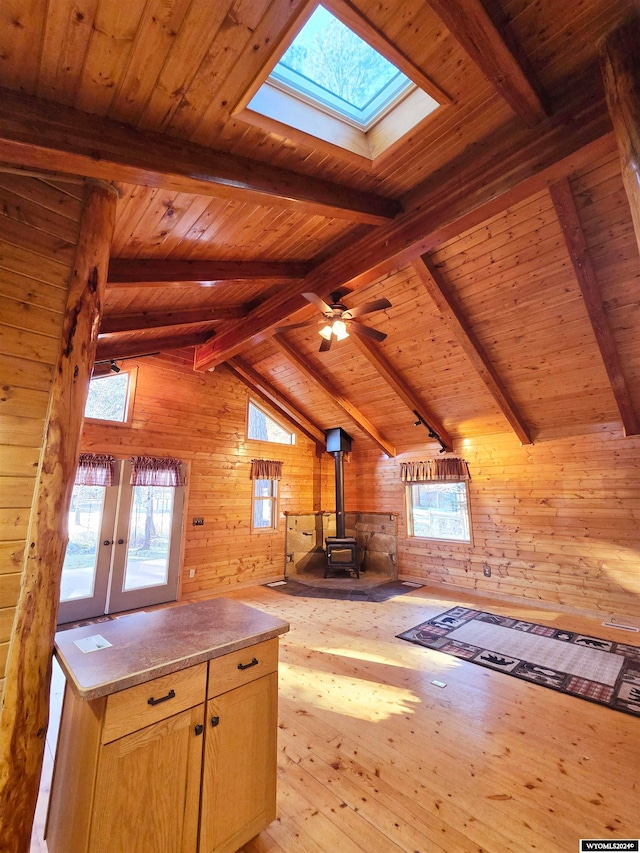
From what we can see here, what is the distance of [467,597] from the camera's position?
19.9 ft

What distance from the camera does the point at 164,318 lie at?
4531 mm

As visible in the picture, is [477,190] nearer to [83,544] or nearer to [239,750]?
[239,750]

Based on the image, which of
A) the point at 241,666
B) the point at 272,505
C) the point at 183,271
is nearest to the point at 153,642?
the point at 241,666

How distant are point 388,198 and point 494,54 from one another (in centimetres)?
138

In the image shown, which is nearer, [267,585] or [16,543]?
[16,543]

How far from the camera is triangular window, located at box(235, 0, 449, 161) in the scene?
206cm

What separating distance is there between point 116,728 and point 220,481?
5.33 m

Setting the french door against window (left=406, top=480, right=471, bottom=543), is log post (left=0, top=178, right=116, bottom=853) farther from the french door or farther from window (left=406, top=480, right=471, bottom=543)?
window (left=406, top=480, right=471, bottom=543)

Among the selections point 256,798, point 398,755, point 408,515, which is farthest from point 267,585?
point 256,798

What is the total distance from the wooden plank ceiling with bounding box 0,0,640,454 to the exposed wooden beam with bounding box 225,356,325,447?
0.90m

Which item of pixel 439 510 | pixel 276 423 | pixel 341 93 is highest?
pixel 341 93

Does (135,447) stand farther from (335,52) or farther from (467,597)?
(467,597)

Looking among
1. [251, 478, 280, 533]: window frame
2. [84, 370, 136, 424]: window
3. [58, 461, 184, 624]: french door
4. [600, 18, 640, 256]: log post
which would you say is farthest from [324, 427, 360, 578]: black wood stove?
[600, 18, 640, 256]: log post

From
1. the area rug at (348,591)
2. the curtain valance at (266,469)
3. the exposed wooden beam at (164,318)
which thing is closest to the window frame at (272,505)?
the curtain valance at (266,469)
